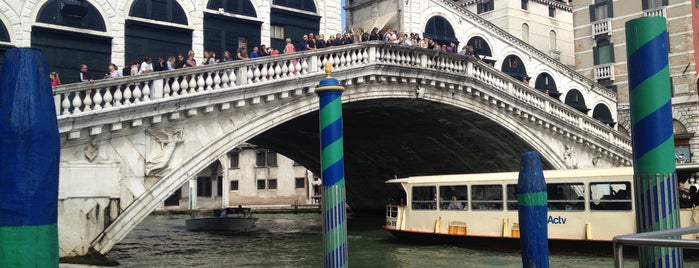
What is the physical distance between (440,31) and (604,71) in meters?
9.21

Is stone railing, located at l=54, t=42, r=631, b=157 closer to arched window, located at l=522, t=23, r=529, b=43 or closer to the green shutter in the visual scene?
the green shutter

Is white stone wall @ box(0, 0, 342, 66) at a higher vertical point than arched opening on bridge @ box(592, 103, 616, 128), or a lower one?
Answer: higher

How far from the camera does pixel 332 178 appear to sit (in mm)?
5734

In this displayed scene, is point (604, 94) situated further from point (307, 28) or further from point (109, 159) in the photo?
point (109, 159)

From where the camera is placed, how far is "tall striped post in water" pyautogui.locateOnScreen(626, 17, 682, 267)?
11.4ft

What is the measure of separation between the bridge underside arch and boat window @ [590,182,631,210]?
5653 mm

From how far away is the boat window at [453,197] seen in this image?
16438mm

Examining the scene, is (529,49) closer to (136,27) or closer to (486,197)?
(486,197)

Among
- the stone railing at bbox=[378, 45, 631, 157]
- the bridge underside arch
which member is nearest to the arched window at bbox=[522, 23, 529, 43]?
the bridge underside arch

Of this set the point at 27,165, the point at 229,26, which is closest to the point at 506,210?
the point at 229,26

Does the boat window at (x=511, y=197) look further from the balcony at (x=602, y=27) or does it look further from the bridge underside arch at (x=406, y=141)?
the balcony at (x=602, y=27)

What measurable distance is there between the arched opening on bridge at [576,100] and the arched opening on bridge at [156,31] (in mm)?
15798

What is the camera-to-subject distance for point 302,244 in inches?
731

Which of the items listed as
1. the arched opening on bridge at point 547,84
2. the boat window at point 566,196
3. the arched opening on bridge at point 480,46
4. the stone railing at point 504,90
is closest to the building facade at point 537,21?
the arched opening on bridge at point 547,84
